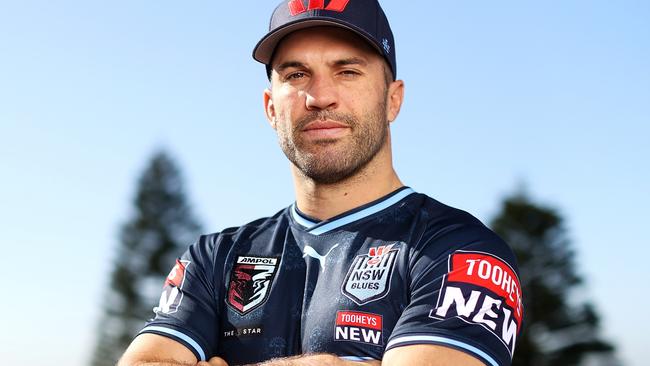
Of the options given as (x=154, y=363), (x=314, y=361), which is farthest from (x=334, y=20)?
(x=154, y=363)

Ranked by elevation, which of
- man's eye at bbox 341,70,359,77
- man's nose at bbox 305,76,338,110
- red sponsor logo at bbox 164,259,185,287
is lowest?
red sponsor logo at bbox 164,259,185,287

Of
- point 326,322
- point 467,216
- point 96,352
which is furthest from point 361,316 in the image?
point 96,352

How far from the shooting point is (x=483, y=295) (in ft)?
12.0

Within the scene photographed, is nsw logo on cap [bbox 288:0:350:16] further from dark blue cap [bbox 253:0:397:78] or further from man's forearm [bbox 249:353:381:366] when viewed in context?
man's forearm [bbox 249:353:381:366]

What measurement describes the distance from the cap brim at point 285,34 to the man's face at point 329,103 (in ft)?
0.13

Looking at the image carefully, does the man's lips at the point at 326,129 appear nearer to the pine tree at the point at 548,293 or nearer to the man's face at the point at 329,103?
the man's face at the point at 329,103

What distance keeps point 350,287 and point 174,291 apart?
1051 mm

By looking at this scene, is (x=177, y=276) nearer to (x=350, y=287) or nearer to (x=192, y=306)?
(x=192, y=306)

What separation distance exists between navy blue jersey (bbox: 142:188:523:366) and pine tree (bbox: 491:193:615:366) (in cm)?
2612

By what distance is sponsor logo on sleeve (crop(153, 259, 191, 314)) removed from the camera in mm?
4316

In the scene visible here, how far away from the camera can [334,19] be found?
4164mm

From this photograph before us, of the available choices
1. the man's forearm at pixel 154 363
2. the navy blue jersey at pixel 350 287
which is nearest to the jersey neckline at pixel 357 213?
the navy blue jersey at pixel 350 287

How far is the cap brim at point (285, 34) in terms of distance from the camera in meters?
4.16

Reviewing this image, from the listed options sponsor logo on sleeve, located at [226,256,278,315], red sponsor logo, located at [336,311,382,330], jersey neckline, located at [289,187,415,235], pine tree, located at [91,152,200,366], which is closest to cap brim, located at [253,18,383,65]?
jersey neckline, located at [289,187,415,235]
